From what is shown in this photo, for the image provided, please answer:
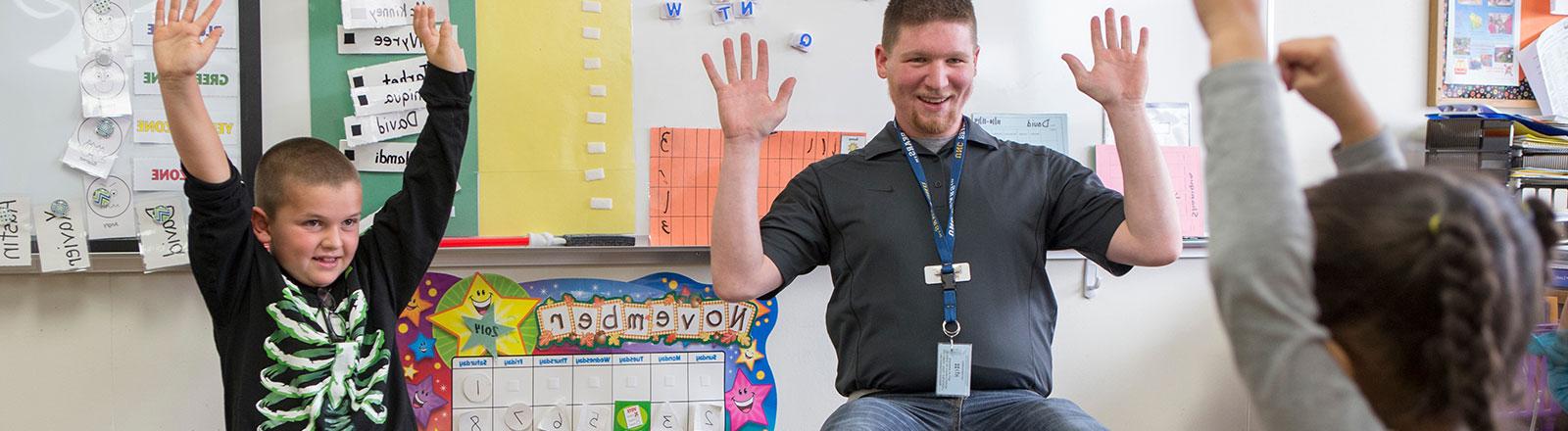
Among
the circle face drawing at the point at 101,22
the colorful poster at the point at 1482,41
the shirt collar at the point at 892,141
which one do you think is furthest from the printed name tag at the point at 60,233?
the colorful poster at the point at 1482,41

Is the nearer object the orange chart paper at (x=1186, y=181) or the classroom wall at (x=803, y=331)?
the classroom wall at (x=803, y=331)

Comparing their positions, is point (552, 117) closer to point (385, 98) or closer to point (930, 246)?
point (385, 98)

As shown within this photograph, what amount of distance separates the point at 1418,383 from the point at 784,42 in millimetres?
1894

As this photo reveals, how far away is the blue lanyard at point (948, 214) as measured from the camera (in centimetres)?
192

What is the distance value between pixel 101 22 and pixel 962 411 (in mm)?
1945

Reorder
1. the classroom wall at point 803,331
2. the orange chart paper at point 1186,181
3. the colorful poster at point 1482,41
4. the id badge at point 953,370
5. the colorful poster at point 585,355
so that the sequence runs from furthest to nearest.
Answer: the colorful poster at point 1482,41
the orange chart paper at point 1186,181
the colorful poster at point 585,355
the classroom wall at point 803,331
the id badge at point 953,370

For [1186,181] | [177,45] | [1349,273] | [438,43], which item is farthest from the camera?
[1186,181]

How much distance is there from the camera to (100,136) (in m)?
2.35

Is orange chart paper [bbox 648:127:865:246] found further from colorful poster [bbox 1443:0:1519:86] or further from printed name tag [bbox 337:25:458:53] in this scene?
colorful poster [bbox 1443:0:1519:86]

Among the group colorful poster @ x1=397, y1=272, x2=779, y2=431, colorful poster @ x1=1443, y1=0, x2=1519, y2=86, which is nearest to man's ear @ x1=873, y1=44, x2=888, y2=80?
colorful poster @ x1=397, y1=272, x2=779, y2=431

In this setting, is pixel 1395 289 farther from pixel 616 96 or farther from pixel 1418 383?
pixel 616 96

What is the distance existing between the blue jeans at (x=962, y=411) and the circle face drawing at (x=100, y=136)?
1.64 m

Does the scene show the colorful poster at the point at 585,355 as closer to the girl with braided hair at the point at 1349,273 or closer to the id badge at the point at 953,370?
the id badge at the point at 953,370

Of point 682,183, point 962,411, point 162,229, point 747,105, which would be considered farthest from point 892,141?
point 162,229
